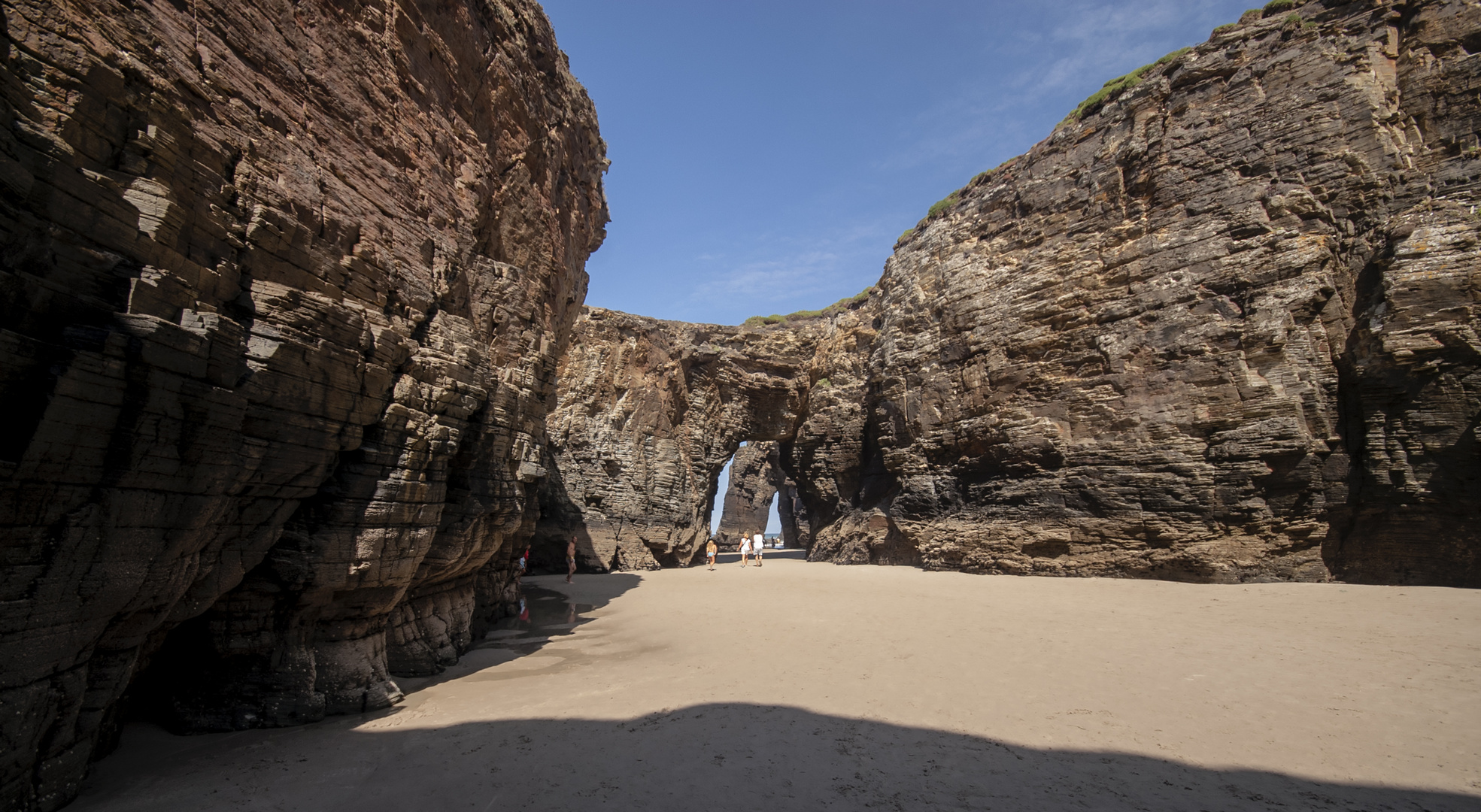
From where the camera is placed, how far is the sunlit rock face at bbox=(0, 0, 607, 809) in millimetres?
3723

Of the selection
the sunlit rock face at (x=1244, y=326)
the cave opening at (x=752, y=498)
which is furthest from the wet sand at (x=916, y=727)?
the cave opening at (x=752, y=498)

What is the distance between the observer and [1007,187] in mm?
21172

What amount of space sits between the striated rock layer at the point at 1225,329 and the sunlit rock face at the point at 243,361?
1570 centimetres

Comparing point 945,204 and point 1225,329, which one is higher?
point 945,204

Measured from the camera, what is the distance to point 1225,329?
15078 millimetres

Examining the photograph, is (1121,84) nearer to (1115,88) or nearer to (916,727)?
(1115,88)

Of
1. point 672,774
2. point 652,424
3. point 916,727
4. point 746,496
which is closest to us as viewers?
point 672,774

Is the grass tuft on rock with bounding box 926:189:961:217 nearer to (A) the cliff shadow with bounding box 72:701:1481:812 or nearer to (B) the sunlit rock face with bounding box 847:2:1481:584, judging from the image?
(B) the sunlit rock face with bounding box 847:2:1481:584

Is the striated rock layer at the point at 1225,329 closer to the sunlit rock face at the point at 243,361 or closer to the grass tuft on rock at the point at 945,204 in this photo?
the grass tuft on rock at the point at 945,204

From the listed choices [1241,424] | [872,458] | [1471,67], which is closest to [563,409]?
[872,458]

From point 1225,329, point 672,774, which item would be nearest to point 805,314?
point 1225,329

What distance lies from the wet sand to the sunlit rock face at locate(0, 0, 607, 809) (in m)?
0.88

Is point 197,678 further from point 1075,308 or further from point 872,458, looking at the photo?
point 872,458

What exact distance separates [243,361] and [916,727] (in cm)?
724
